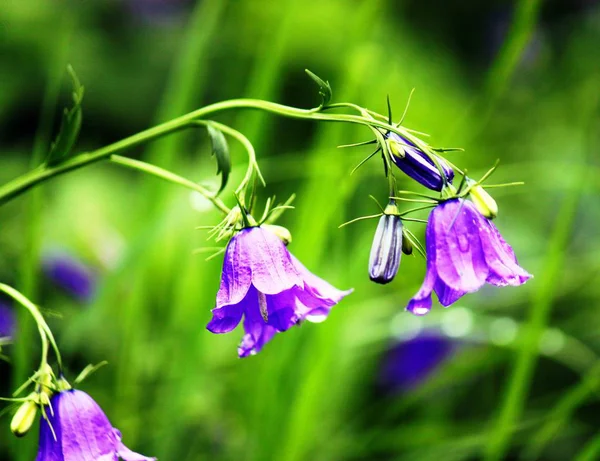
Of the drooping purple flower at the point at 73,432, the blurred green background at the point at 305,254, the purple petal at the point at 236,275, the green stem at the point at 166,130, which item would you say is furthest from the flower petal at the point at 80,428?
the green stem at the point at 166,130

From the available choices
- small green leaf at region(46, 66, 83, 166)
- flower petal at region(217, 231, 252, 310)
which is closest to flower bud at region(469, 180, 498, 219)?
flower petal at region(217, 231, 252, 310)

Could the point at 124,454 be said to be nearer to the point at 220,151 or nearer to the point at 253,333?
the point at 253,333

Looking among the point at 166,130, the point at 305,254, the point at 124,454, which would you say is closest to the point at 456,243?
the point at 166,130

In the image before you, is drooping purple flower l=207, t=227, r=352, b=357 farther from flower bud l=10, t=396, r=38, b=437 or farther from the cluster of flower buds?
flower bud l=10, t=396, r=38, b=437

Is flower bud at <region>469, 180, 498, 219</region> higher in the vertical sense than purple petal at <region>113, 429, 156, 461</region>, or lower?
higher

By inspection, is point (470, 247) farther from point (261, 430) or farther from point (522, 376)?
point (261, 430)
